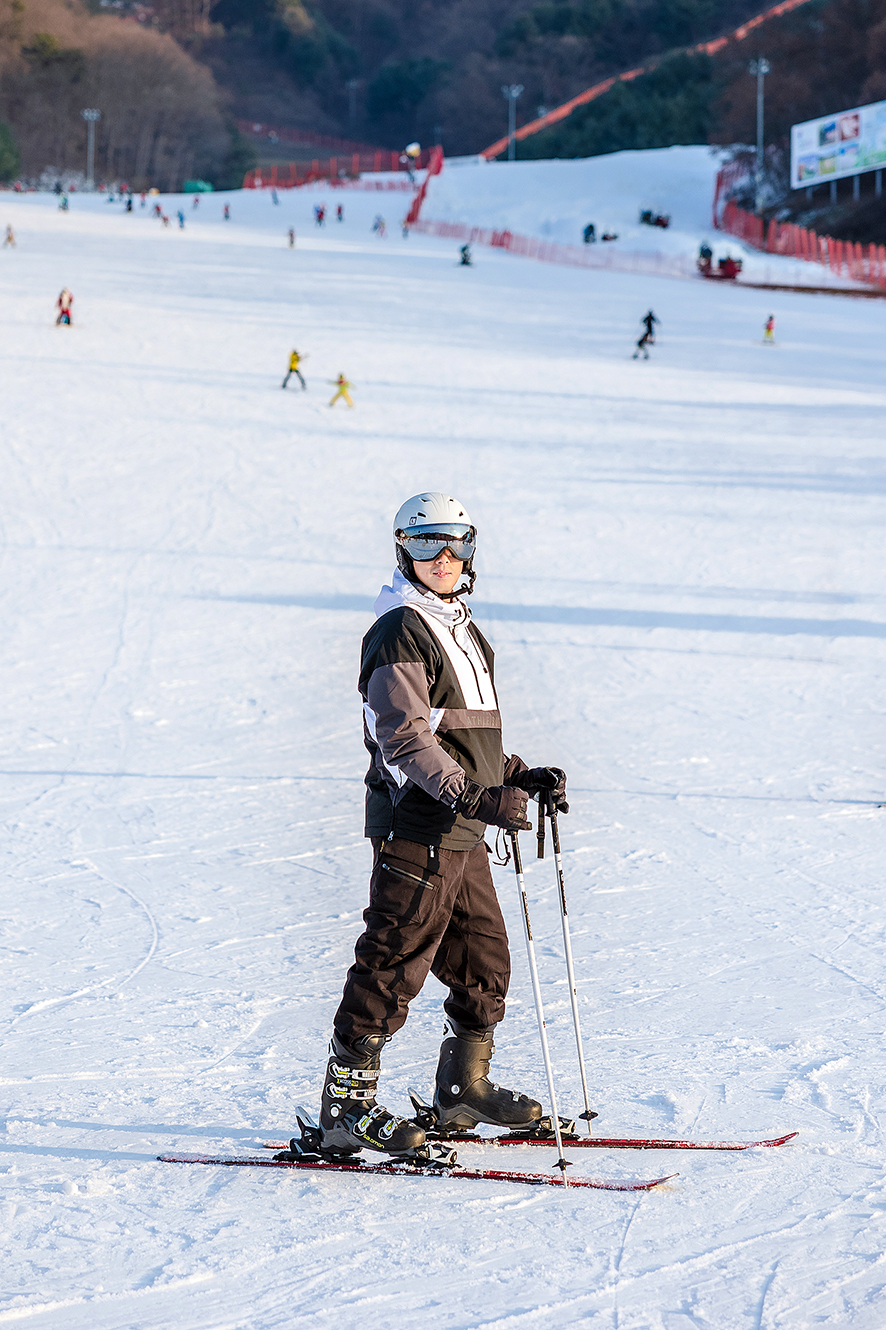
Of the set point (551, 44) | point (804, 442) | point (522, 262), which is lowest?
point (804, 442)

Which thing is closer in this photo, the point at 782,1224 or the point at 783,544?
the point at 782,1224

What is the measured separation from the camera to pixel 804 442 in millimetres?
19125

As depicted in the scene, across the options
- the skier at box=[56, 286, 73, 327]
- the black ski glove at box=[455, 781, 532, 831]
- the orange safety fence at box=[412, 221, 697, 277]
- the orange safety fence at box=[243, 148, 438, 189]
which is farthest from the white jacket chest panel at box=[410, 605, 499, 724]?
the orange safety fence at box=[243, 148, 438, 189]

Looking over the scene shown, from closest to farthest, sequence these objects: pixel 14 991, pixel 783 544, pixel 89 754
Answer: pixel 14 991, pixel 89 754, pixel 783 544

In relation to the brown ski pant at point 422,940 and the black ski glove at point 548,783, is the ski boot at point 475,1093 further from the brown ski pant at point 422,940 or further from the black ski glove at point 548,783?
the black ski glove at point 548,783

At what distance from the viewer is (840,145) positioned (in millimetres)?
45094

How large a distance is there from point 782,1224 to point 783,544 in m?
11.6

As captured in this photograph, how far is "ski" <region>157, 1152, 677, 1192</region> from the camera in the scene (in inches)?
127

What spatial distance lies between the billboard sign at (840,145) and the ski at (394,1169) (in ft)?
150

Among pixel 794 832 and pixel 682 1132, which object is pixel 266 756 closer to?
pixel 794 832

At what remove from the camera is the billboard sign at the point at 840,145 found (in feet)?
144

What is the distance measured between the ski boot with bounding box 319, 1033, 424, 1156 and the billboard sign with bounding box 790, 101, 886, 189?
150ft

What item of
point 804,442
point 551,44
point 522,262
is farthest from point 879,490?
point 551,44

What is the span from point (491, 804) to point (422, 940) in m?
0.40
